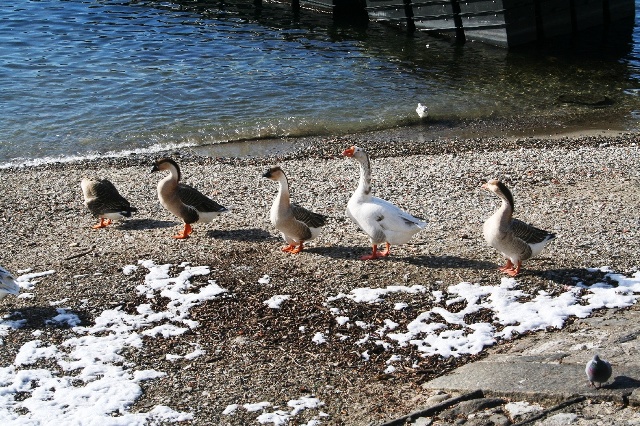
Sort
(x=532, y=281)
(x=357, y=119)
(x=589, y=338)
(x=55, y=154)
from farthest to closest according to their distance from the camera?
(x=357, y=119), (x=55, y=154), (x=532, y=281), (x=589, y=338)

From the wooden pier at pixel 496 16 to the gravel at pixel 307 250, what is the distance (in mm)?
11057

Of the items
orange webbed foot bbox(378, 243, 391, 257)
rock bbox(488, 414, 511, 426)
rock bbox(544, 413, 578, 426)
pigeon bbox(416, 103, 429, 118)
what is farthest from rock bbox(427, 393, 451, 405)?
pigeon bbox(416, 103, 429, 118)

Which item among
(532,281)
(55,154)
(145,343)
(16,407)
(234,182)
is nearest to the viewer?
(16,407)

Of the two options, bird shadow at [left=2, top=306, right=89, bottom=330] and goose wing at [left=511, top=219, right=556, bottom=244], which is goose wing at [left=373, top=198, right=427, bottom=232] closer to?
goose wing at [left=511, top=219, right=556, bottom=244]

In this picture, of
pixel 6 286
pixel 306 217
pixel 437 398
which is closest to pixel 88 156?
pixel 306 217

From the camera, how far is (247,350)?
884cm

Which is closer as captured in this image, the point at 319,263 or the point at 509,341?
the point at 509,341

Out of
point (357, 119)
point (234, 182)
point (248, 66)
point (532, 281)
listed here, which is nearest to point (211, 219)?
point (234, 182)

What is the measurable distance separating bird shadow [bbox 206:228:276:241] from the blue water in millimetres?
8057

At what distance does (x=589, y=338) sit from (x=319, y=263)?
4102mm

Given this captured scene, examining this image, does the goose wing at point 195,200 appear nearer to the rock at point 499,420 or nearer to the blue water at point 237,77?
the rock at point 499,420

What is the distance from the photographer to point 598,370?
685cm

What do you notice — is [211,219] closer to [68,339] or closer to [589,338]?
[68,339]

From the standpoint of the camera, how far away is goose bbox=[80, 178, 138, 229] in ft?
43.6
